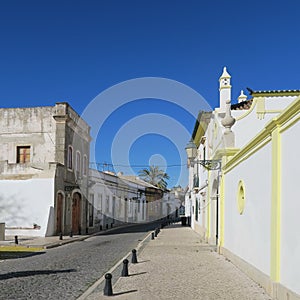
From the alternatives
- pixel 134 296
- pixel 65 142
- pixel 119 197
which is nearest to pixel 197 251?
pixel 134 296

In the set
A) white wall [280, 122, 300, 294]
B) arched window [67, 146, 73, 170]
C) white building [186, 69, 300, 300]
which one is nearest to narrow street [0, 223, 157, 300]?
white building [186, 69, 300, 300]

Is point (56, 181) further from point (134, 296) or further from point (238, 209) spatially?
point (134, 296)

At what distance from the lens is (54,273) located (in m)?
10.4

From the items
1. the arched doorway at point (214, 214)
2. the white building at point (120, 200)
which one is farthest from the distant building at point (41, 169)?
the arched doorway at point (214, 214)

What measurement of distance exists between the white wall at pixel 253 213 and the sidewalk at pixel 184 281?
55 cm

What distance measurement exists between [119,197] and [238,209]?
96.2ft

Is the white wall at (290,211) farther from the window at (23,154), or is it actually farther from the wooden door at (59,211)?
the window at (23,154)

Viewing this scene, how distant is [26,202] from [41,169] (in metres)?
1.97

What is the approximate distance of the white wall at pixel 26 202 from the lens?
22.3 metres

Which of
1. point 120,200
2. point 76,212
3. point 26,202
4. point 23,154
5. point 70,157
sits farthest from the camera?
point 120,200

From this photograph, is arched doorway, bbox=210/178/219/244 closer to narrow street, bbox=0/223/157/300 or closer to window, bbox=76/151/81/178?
narrow street, bbox=0/223/157/300

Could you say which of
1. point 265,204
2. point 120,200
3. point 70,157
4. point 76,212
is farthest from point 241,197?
point 120,200

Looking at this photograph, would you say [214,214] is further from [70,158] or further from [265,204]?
[70,158]

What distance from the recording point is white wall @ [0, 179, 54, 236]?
2227cm
